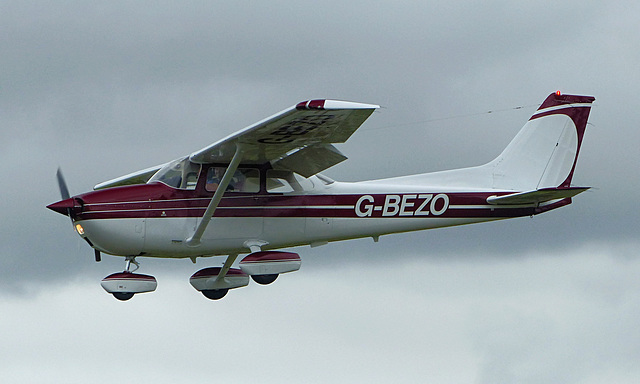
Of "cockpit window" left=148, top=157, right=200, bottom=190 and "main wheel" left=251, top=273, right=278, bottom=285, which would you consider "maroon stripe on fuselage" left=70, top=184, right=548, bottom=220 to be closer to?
"cockpit window" left=148, top=157, right=200, bottom=190

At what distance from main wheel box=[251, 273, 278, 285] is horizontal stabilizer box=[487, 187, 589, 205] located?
4468 millimetres

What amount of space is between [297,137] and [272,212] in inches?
77.4

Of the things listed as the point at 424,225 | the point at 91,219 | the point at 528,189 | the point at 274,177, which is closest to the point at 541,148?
the point at 528,189

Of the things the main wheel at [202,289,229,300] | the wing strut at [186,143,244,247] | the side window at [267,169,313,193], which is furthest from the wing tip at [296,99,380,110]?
the main wheel at [202,289,229,300]

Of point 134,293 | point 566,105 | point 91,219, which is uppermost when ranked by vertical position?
point 566,105

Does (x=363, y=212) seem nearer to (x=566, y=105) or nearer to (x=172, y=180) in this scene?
A: (x=172, y=180)

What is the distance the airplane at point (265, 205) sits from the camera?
19.0 m

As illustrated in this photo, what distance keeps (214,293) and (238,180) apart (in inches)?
107

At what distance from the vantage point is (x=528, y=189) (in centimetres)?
2230

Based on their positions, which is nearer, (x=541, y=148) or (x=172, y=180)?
(x=172, y=180)

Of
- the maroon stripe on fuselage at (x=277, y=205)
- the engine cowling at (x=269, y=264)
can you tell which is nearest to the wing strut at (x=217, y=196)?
the maroon stripe on fuselage at (x=277, y=205)

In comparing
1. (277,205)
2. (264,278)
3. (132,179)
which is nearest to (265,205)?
(277,205)

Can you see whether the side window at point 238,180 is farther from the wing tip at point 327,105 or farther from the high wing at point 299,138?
the wing tip at point 327,105

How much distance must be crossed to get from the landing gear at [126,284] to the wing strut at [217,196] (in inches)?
38.5
